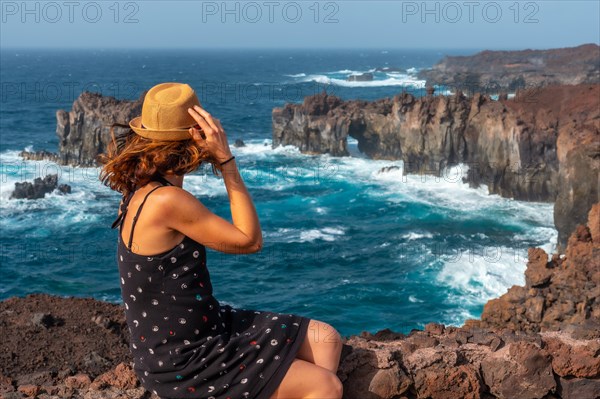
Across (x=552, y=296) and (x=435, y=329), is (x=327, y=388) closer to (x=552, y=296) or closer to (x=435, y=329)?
(x=435, y=329)

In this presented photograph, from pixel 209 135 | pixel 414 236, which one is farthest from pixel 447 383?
pixel 414 236

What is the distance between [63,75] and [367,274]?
131 m

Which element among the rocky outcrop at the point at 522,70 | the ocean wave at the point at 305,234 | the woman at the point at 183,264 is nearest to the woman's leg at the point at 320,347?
the woman at the point at 183,264

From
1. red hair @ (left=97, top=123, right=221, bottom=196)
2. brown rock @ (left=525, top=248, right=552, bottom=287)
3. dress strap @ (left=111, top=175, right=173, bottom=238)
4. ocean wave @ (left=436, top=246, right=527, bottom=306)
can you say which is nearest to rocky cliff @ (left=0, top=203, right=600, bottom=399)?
dress strap @ (left=111, top=175, right=173, bottom=238)

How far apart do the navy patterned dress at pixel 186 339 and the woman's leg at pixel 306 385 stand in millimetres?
46

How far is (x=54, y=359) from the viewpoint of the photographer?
575 inches

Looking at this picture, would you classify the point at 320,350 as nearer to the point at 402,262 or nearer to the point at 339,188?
the point at 402,262

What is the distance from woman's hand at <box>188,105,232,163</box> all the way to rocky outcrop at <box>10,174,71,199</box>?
45698 millimetres

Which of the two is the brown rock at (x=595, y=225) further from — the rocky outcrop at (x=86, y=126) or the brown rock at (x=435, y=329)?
the rocky outcrop at (x=86, y=126)

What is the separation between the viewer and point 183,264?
4.51 m

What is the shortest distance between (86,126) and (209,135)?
5360cm

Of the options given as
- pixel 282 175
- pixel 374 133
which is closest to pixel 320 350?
pixel 282 175

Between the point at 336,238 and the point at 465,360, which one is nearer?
the point at 465,360

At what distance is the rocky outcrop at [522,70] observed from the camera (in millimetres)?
118200
